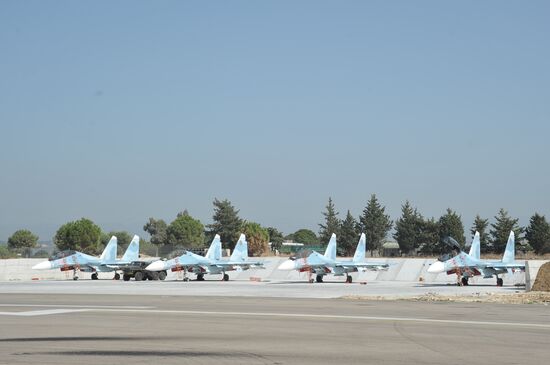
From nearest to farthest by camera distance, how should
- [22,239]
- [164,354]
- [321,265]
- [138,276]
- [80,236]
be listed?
[164,354] < [321,265] < [138,276] < [80,236] < [22,239]

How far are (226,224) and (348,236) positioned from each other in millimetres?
22152

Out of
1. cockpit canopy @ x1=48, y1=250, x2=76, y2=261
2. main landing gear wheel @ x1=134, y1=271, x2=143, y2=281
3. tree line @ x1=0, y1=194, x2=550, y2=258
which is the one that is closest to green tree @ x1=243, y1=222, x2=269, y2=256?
tree line @ x1=0, y1=194, x2=550, y2=258

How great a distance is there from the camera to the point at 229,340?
579 inches

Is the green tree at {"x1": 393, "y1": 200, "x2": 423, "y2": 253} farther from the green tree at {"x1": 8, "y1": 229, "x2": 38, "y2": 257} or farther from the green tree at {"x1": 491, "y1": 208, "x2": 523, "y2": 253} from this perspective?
the green tree at {"x1": 8, "y1": 229, "x2": 38, "y2": 257}

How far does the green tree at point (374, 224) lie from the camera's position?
100500mm

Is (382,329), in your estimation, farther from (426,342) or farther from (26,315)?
(26,315)

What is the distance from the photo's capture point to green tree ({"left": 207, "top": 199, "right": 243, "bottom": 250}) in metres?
114

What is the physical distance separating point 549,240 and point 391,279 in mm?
35905

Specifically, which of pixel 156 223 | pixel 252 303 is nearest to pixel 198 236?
pixel 156 223

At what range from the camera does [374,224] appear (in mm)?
100625

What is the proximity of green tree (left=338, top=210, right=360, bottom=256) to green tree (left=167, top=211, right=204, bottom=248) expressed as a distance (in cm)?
3860

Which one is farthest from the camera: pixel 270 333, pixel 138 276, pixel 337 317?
pixel 138 276

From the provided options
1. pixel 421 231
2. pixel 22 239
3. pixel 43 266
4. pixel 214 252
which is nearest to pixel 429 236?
pixel 421 231

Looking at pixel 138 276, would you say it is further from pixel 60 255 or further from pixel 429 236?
pixel 429 236
